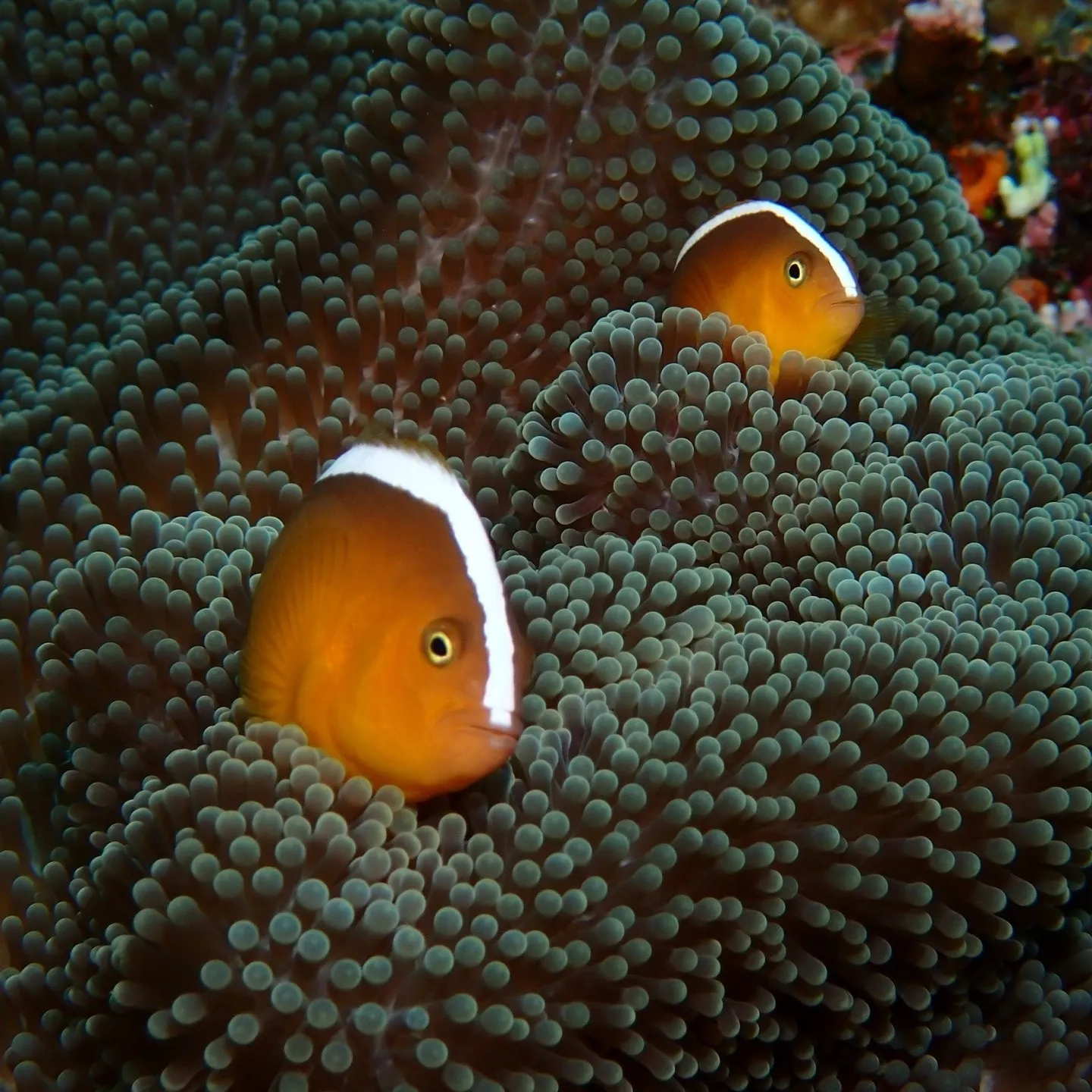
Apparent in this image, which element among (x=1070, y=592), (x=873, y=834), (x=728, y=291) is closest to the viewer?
(x=873, y=834)

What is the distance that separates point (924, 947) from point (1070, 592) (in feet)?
2.13

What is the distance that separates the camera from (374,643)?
1329mm

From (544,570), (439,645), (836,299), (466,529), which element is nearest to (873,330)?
(836,299)

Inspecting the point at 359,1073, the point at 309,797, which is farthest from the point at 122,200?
the point at 359,1073

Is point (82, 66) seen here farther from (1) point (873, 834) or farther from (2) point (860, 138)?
(1) point (873, 834)

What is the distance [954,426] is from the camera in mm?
1975

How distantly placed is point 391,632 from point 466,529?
164mm

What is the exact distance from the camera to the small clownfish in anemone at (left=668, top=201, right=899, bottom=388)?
7.16 ft

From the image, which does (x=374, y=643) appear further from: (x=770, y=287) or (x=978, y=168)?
(x=978, y=168)

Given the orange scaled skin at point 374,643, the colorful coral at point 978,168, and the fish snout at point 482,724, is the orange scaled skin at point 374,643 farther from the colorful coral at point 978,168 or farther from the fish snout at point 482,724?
the colorful coral at point 978,168

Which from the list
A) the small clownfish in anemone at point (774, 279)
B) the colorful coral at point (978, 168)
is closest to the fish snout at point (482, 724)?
the small clownfish in anemone at point (774, 279)

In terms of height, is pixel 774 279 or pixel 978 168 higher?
pixel 978 168

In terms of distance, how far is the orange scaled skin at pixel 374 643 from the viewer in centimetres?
128

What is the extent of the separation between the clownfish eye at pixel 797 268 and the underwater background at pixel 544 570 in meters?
0.26
